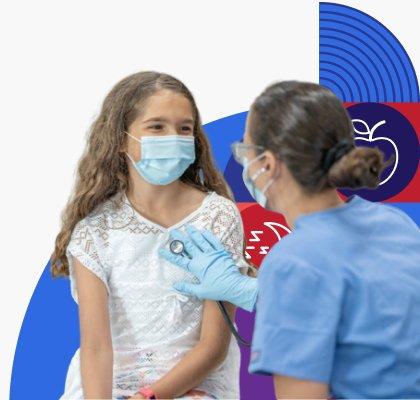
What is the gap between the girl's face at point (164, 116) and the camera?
7.57 feet

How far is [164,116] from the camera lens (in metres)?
2.31

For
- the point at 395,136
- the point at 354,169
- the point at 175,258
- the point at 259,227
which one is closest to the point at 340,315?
the point at 354,169

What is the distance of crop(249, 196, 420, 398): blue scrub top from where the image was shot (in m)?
1.60

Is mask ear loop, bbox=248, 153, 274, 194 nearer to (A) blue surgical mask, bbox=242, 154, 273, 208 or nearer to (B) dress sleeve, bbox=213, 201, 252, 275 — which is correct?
(A) blue surgical mask, bbox=242, 154, 273, 208

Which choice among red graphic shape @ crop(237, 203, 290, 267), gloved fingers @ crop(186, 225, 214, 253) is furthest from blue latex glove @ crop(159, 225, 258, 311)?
red graphic shape @ crop(237, 203, 290, 267)

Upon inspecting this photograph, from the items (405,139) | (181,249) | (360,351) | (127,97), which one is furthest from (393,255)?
(405,139)

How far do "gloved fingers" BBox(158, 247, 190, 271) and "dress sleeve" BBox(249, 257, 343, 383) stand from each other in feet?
2.26

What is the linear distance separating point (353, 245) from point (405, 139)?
178 cm

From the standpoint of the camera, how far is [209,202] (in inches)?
95.1

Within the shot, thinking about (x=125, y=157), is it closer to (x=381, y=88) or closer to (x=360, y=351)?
(x=360, y=351)

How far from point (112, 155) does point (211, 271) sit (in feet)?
1.38

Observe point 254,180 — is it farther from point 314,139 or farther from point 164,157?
point 164,157

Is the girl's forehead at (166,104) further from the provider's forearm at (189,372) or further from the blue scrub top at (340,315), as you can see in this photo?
the blue scrub top at (340,315)

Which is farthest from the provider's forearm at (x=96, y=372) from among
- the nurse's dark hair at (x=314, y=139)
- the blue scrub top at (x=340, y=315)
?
the nurse's dark hair at (x=314, y=139)
